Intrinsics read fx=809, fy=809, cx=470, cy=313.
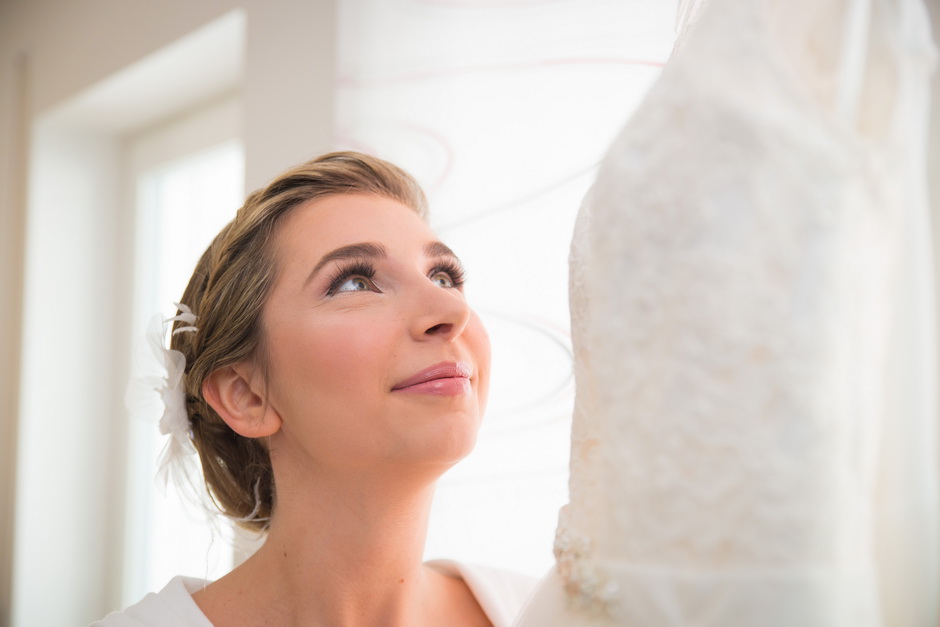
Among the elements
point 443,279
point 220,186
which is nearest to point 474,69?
point 443,279

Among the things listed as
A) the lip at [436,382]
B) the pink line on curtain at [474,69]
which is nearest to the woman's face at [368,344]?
the lip at [436,382]

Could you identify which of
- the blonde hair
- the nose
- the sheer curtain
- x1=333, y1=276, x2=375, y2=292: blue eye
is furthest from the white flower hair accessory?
the sheer curtain

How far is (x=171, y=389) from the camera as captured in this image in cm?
132

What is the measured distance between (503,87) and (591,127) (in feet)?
0.78

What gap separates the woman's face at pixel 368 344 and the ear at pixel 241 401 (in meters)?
0.03

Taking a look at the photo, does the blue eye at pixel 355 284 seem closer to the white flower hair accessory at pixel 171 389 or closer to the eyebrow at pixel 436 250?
the eyebrow at pixel 436 250

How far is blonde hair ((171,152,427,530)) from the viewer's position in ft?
3.93

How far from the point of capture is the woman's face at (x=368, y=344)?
1009mm

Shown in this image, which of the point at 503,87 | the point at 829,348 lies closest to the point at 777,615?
the point at 829,348

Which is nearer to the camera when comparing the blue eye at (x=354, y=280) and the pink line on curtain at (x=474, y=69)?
the blue eye at (x=354, y=280)

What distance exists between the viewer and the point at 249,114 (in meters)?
2.15

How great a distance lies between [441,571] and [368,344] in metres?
0.53

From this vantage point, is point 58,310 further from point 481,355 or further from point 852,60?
point 852,60

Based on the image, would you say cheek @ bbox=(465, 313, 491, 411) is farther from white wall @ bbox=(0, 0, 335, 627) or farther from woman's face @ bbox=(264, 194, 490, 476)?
white wall @ bbox=(0, 0, 335, 627)
